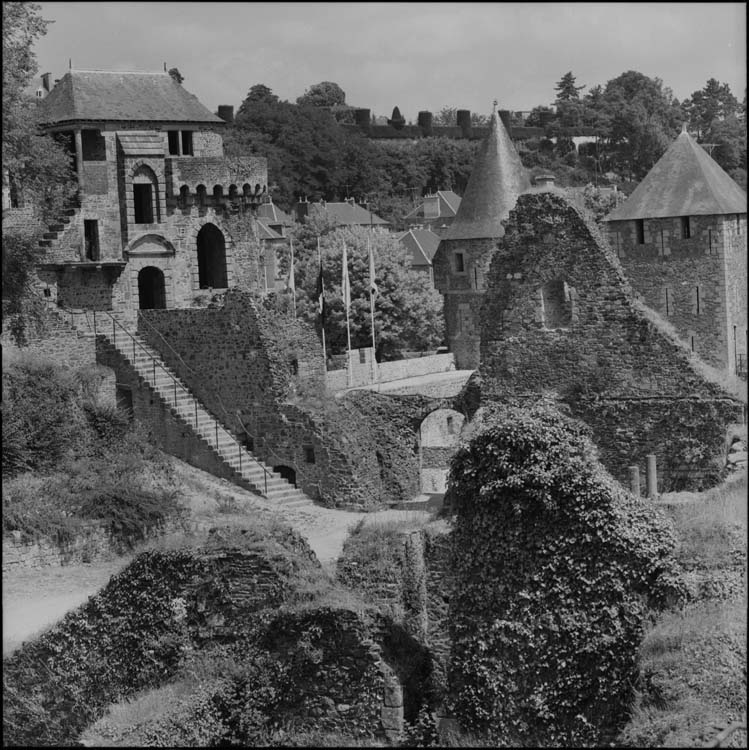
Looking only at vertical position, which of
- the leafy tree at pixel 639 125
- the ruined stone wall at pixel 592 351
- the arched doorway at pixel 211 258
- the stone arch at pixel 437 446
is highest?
the leafy tree at pixel 639 125

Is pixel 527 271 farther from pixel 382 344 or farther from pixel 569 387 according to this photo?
pixel 382 344

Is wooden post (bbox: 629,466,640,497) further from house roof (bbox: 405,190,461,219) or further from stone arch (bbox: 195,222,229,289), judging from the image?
house roof (bbox: 405,190,461,219)

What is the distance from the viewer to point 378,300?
5350cm

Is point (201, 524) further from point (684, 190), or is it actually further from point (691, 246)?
point (691, 246)

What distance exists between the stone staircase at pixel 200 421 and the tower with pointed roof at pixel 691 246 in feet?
44.2

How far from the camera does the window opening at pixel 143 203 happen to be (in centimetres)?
3184

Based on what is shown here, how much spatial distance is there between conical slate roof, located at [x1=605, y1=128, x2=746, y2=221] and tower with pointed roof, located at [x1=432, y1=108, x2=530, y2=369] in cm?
1167

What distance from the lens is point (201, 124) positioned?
32562mm

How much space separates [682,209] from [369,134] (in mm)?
86217

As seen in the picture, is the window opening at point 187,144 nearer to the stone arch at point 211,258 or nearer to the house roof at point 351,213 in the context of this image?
the stone arch at point 211,258

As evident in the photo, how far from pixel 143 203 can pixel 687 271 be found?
13.4 metres

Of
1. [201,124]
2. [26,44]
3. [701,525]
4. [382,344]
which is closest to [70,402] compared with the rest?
[26,44]

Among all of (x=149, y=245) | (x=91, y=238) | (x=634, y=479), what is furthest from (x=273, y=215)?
(x=634, y=479)

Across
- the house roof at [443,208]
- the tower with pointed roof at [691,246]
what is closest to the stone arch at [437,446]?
the tower with pointed roof at [691,246]
